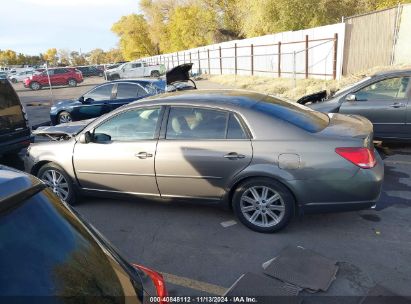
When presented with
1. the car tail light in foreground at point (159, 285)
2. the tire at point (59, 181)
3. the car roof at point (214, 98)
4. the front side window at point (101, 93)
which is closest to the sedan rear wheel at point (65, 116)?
the front side window at point (101, 93)

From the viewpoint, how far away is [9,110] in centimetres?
636

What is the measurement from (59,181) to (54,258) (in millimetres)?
3721

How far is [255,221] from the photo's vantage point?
3.90 metres

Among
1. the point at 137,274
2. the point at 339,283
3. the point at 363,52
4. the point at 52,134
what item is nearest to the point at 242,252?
the point at 339,283

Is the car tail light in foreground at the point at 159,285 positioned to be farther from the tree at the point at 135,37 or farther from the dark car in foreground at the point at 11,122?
the tree at the point at 135,37

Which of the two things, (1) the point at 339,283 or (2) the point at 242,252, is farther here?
(2) the point at 242,252

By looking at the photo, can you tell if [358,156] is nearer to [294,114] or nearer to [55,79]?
[294,114]

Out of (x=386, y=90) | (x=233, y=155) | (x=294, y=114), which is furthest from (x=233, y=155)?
(x=386, y=90)

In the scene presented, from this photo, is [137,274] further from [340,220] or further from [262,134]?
[340,220]

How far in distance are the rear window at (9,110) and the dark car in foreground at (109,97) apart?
2880 millimetres

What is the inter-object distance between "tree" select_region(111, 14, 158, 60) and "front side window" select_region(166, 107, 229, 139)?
2794 inches

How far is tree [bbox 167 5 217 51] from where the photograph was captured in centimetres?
4672

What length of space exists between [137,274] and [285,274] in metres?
1.81

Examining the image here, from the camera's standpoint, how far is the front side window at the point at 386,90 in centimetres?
614
